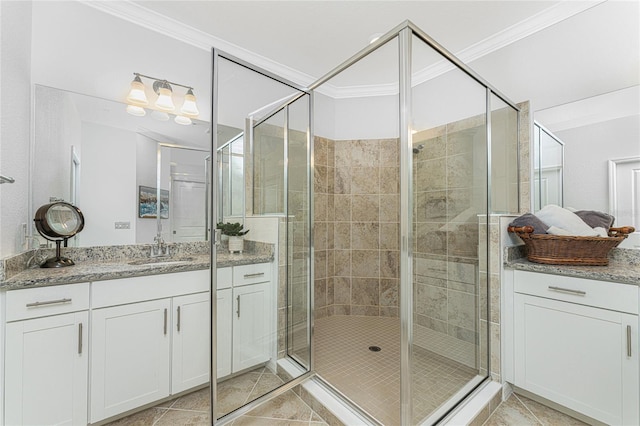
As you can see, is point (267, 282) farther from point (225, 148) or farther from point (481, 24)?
point (481, 24)

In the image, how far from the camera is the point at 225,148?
58.8 inches

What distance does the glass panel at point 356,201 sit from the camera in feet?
10.4

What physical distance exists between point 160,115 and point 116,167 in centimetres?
51

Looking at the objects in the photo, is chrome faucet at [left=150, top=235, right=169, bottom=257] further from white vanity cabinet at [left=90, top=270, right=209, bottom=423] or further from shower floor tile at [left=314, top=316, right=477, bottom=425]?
shower floor tile at [left=314, top=316, right=477, bottom=425]

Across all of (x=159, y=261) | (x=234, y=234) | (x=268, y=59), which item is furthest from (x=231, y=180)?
A: (x=268, y=59)

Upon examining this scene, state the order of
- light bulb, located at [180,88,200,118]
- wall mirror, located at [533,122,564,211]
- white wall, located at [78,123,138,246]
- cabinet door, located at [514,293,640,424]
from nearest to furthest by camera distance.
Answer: cabinet door, located at [514,293,640,424], white wall, located at [78,123,138,246], wall mirror, located at [533,122,564,211], light bulb, located at [180,88,200,118]

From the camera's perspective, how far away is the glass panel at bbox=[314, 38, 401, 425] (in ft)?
10.4

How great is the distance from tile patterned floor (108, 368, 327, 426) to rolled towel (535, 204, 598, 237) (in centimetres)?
187

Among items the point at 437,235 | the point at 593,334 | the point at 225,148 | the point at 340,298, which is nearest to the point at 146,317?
the point at 225,148

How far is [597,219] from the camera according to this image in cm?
174

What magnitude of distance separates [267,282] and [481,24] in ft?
8.33

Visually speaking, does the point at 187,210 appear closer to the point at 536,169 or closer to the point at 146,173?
the point at 146,173

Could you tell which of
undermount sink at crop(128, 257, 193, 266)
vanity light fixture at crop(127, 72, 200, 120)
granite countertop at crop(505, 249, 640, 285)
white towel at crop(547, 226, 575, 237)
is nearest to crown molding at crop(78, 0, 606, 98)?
vanity light fixture at crop(127, 72, 200, 120)

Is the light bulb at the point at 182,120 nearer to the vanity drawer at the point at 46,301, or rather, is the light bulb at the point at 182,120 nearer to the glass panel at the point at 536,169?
the vanity drawer at the point at 46,301
